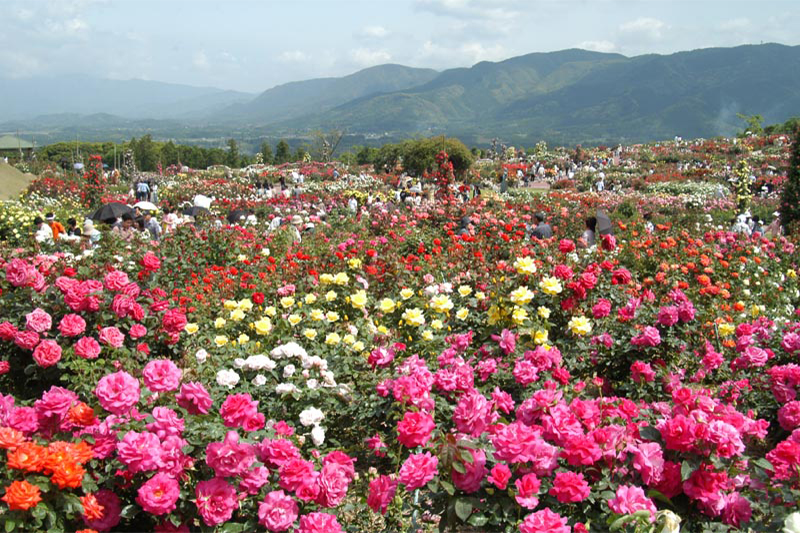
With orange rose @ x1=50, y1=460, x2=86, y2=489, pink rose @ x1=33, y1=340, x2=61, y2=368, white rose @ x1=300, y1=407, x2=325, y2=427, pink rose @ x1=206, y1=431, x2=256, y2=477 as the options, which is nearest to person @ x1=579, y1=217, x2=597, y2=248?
white rose @ x1=300, y1=407, x2=325, y2=427

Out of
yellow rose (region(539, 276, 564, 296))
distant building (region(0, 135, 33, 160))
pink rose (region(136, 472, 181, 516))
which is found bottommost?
pink rose (region(136, 472, 181, 516))

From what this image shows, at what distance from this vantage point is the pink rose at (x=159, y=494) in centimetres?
169

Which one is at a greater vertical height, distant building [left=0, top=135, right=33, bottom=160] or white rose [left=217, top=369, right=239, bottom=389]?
distant building [left=0, top=135, right=33, bottom=160]

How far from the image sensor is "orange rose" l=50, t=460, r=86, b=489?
165 centimetres

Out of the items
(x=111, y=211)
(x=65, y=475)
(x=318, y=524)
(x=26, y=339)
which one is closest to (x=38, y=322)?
(x=26, y=339)

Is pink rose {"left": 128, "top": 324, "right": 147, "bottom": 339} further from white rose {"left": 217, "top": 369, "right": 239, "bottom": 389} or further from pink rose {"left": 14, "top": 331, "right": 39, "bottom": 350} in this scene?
white rose {"left": 217, "top": 369, "right": 239, "bottom": 389}

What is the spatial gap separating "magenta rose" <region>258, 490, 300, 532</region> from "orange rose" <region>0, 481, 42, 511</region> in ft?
2.17

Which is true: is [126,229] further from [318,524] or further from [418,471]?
[418,471]

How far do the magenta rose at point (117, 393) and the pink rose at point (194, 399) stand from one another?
166 millimetres

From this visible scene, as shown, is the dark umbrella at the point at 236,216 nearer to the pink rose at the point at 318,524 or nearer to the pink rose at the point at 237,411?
the pink rose at the point at 237,411

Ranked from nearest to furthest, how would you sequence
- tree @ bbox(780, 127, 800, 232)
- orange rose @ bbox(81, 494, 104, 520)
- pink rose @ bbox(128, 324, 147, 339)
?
orange rose @ bbox(81, 494, 104, 520)
pink rose @ bbox(128, 324, 147, 339)
tree @ bbox(780, 127, 800, 232)

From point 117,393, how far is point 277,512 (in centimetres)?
72

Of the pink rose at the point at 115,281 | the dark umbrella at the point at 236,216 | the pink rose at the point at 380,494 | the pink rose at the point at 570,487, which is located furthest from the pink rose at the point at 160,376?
the dark umbrella at the point at 236,216

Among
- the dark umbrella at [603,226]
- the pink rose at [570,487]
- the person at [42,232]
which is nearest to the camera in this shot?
the pink rose at [570,487]
